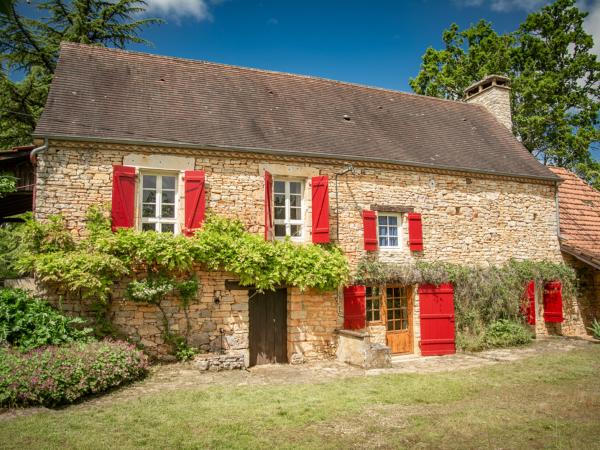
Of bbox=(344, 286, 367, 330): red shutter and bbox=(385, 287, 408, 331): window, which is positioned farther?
bbox=(385, 287, 408, 331): window

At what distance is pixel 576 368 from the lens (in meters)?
8.82

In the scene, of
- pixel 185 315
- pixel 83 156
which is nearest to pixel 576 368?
pixel 185 315

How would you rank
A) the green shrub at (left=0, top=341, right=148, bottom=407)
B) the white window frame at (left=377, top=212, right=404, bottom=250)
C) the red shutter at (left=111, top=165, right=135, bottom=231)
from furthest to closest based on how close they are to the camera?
the white window frame at (left=377, top=212, right=404, bottom=250), the red shutter at (left=111, top=165, right=135, bottom=231), the green shrub at (left=0, top=341, right=148, bottom=407)

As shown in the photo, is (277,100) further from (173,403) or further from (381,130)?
(173,403)

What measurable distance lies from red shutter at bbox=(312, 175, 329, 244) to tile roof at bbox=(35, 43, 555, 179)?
2.70ft

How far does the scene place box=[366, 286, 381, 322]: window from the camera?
10.9 m

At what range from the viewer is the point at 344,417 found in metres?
6.06

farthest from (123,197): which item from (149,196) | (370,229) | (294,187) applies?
(370,229)

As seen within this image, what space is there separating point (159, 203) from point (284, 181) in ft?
9.46

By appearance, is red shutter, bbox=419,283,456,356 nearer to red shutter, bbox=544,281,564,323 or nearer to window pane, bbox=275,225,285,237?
red shutter, bbox=544,281,564,323

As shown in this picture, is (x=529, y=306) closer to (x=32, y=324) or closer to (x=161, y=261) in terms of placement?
(x=161, y=261)

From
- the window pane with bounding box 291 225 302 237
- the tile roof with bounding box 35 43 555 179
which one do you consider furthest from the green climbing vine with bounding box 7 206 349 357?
the tile roof with bounding box 35 43 555 179

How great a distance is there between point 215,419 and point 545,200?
11859 millimetres

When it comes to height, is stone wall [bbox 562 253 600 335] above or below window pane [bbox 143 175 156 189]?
below
